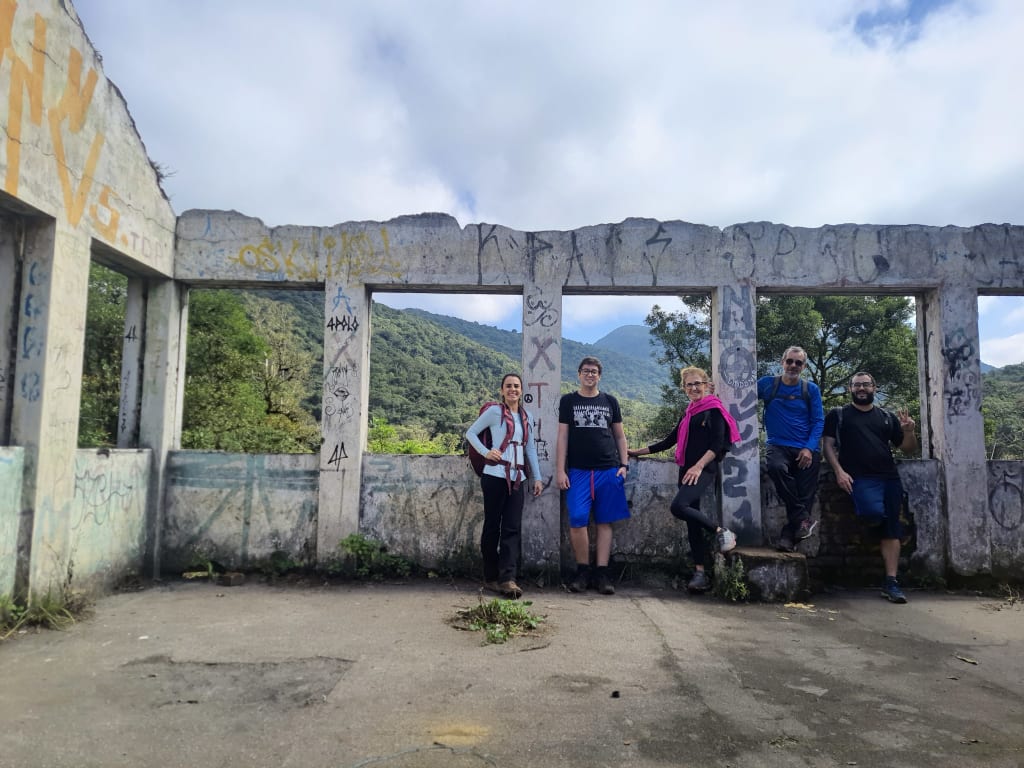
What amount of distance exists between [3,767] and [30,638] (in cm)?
187

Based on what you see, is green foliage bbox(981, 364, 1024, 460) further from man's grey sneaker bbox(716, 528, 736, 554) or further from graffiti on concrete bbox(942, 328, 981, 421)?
man's grey sneaker bbox(716, 528, 736, 554)

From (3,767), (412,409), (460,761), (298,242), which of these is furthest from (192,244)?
(412,409)

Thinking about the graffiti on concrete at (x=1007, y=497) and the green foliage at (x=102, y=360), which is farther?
the green foliage at (x=102, y=360)

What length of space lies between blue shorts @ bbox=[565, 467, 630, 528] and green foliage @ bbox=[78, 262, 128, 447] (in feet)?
13.0

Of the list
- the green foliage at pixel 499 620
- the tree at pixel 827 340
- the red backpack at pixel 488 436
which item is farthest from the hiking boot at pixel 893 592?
the tree at pixel 827 340

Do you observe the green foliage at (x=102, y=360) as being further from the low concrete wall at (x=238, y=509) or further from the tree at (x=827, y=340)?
the tree at (x=827, y=340)

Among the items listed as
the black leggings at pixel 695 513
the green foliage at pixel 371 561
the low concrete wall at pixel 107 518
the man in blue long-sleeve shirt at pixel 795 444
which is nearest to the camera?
the low concrete wall at pixel 107 518

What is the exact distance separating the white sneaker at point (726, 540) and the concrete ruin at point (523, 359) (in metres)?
0.53

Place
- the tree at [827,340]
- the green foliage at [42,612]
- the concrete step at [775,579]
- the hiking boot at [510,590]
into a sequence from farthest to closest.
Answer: the tree at [827,340] < the concrete step at [775,579] < the hiking boot at [510,590] < the green foliage at [42,612]

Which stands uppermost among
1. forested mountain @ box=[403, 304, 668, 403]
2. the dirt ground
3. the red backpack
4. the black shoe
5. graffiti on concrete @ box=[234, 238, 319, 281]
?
forested mountain @ box=[403, 304, 668, 403]

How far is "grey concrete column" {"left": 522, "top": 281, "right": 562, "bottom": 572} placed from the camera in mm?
5645

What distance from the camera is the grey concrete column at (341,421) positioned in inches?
225

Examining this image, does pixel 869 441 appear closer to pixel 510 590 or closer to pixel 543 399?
pixel 543 399

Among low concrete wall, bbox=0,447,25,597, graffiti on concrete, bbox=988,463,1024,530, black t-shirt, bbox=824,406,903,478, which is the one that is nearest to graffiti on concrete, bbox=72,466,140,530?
low concrete wall, bbox=0,447,25,597
